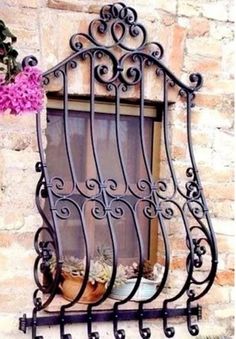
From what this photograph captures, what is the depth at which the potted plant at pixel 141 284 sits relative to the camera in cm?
238

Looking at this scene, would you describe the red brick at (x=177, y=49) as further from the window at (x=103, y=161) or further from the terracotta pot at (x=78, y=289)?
the terracotta pot at (x=78, y=289)

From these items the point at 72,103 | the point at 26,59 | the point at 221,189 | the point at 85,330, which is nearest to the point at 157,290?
the point at 85,330

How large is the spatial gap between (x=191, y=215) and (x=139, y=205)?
0.20 metres

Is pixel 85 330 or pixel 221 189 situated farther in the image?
pixel 221 189

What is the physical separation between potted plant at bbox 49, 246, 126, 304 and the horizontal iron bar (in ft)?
0.22

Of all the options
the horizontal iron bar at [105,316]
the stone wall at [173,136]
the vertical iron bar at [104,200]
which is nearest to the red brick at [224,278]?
the stone wall at [173,136]

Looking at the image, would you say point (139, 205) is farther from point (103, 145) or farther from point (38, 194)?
point (38, 194)

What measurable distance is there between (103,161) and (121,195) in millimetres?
149

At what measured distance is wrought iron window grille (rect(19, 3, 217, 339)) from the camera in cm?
222

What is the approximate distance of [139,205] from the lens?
2.50 meters

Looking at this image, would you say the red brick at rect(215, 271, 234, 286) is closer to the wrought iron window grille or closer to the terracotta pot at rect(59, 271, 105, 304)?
the wrought iron window grille

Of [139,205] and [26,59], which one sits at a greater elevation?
[26,59]

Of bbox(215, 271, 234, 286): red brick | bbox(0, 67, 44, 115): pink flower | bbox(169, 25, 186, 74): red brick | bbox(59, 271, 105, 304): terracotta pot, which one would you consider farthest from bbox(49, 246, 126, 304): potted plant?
bbox(169, 25, 186, 74): red brick

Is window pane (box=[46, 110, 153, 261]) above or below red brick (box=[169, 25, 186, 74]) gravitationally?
below
